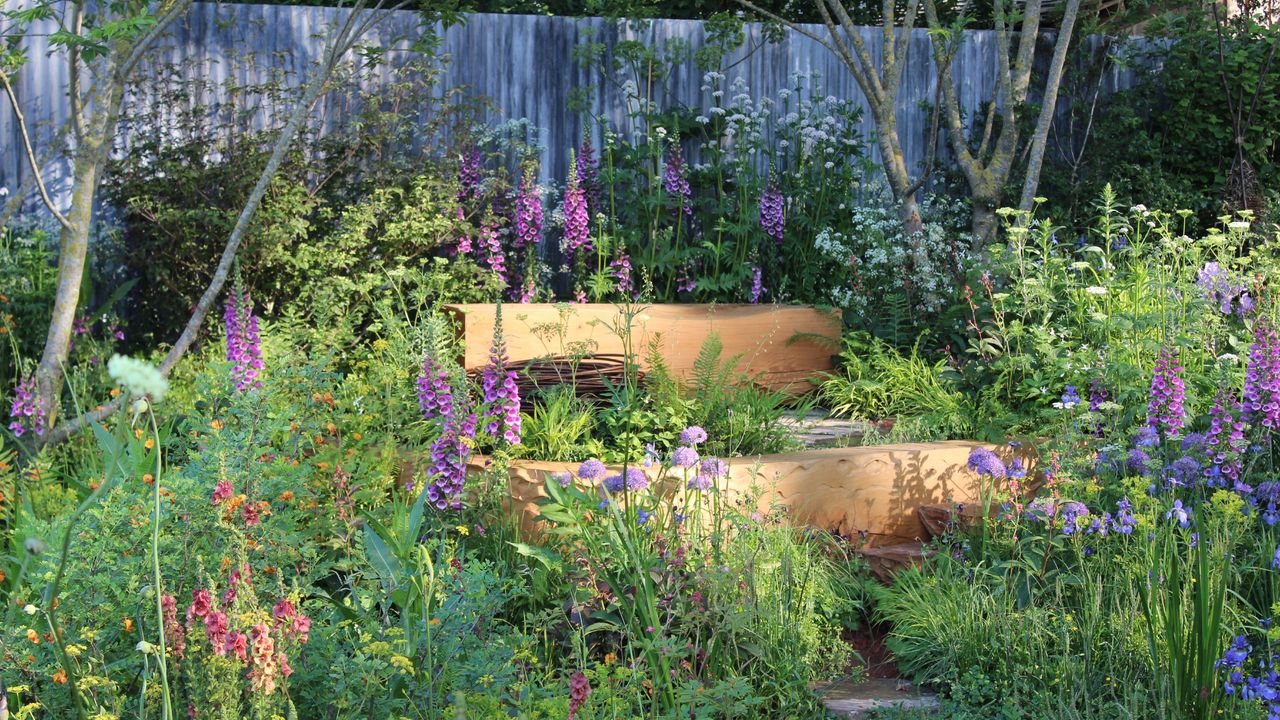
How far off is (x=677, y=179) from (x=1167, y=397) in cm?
343

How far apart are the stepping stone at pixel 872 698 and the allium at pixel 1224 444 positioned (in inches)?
45.4

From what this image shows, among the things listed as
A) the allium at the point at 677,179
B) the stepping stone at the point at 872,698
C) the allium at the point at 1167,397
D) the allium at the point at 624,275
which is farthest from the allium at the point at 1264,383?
the allium at the point at 677,179

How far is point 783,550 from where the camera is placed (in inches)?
125

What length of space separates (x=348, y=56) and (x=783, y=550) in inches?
184

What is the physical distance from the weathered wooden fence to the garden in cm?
3

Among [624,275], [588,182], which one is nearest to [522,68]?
[588,182]

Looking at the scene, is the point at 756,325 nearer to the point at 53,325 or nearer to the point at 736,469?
the point at 736,469

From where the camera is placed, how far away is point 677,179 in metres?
6.40

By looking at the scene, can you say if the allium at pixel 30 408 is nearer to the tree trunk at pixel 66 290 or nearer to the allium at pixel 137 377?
the tree trunk at pixel 66 290

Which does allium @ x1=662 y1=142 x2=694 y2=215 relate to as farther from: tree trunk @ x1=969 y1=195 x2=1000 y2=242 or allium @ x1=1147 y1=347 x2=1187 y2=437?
allium @ x1=1147 y1=347 x2=1187 y2=437

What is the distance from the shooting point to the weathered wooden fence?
617 centimetres

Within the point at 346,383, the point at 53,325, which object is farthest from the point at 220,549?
the point at 53,325

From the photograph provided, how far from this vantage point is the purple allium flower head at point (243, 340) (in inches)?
154

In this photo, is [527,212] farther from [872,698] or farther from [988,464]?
[872,698]
